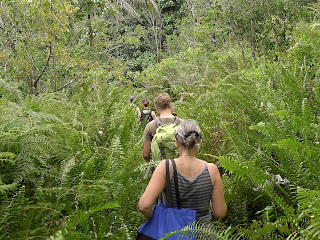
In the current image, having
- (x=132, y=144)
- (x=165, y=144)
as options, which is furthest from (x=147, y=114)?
(x=165, y=144)

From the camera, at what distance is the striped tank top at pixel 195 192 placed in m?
2.42

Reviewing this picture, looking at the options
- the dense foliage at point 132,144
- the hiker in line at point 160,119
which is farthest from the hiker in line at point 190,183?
the hiker in line at point 160,119

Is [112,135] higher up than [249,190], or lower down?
higher up

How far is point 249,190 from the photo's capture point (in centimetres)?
338

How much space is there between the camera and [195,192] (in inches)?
95.7

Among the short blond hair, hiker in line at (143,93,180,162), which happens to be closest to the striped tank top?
hiker in line at (143,93,180,162)

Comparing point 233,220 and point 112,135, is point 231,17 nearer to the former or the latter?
point 112,135

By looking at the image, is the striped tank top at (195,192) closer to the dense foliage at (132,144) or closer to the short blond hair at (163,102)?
the dense foliage at (132,144)

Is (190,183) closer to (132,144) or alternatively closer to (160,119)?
(160,119)

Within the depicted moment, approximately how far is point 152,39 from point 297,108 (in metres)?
23.0

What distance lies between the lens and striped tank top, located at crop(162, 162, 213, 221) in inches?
95.3

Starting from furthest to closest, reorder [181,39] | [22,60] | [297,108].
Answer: [181,39] < [22,60] < [297,108]

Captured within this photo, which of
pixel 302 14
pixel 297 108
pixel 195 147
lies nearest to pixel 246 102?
pixel 297 108

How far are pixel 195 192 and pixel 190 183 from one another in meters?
0.07
